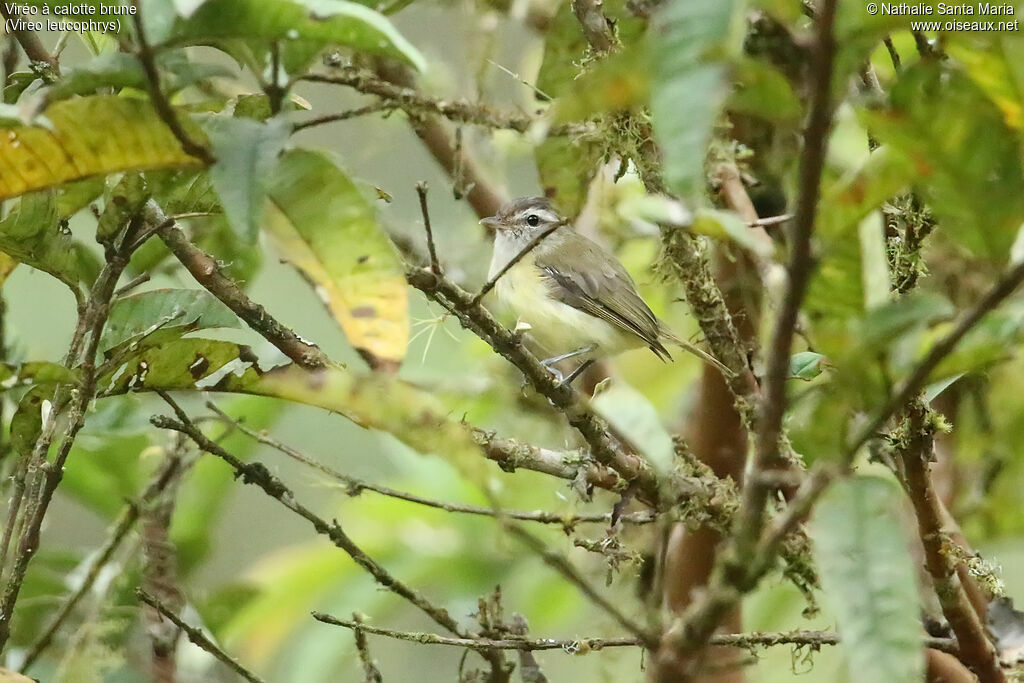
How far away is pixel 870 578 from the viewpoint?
0.71 m

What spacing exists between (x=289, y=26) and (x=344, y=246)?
0.22 metres

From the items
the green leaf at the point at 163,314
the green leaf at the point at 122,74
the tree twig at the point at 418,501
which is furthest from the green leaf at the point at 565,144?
the green leaf at the point at 122,74

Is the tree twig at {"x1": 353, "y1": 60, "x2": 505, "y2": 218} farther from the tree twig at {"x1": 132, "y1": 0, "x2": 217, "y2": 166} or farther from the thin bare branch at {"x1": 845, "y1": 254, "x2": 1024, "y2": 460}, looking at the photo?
the thin bare branch at {"x1": 845, "y1": 254, "x2": 1024, "y2": 460}

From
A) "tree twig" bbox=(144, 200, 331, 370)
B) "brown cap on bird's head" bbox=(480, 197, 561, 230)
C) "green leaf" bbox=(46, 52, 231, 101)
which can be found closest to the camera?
"green leaf" bbox=(46, 52, 231, 101)

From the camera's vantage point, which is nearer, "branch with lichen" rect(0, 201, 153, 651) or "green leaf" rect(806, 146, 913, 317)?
"green leaf" rect(806, 146, 913, 317)

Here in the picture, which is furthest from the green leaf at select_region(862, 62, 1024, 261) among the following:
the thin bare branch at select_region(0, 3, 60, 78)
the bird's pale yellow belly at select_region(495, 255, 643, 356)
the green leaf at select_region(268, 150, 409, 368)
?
the bird's pale yellow belly at select_region(495, 255, 643, 356)

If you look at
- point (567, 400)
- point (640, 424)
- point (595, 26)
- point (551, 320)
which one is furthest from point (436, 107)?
point (551, 320)

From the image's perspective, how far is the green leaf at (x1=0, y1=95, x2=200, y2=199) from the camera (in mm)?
938

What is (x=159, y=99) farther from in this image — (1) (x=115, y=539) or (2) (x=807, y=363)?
(1) (x=115, y=539)

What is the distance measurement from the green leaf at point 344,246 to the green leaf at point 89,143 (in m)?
0.10

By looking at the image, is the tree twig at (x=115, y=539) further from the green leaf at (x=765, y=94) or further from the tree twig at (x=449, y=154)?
the green leaf at (x=765, y=94)

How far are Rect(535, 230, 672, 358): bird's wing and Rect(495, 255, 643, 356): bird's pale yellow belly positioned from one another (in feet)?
0.08

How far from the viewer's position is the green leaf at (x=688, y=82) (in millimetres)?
654

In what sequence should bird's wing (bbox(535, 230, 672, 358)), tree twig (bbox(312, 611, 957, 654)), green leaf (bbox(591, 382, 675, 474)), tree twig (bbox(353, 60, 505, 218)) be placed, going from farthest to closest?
bird's wing (bbox(535, 230, 672, 358)), tree twig (bbox(353, 60, 505, 218)), tree twig (bbox(312, 611, 957, 654)), green leaf (bbox(591, 382, 675, 474))
